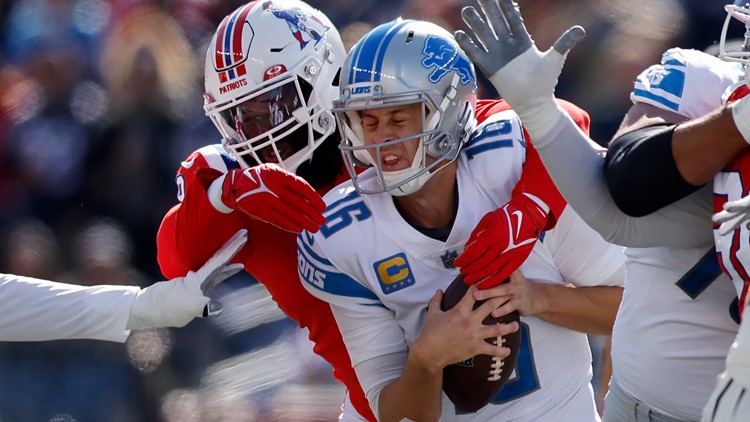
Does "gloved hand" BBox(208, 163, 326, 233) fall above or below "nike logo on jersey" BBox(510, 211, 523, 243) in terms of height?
below

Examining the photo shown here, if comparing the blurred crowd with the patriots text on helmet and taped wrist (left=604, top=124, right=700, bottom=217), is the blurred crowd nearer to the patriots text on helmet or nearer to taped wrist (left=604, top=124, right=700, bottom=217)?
the patriots text on helmet

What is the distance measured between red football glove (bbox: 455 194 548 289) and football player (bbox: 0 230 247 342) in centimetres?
59

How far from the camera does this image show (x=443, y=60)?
81.4 inches

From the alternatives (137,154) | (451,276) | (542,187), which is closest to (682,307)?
(542,187)

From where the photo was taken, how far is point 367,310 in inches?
79.0

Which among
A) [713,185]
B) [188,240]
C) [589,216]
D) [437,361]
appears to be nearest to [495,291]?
[437,361]

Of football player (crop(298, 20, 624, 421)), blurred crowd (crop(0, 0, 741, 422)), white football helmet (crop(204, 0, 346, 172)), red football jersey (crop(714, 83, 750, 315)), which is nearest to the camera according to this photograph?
red football jersey (crop(714, 83, 750, 315))

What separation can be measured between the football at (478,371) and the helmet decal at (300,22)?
2.81 feet

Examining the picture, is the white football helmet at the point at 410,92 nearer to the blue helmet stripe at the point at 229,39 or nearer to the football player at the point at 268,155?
the football player at the point at 268,155

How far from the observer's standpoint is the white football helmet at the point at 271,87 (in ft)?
7.97

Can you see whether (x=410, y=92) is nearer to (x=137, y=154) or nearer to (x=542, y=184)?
(x=542, y=184)

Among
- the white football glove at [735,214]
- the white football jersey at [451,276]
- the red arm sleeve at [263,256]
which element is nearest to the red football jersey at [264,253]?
the red arm sleeve at [263,256]

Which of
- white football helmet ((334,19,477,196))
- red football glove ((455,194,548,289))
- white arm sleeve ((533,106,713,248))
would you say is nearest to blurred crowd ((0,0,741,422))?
white football helmet ((334,19,477,196))

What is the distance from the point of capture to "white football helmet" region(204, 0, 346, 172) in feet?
7.97
